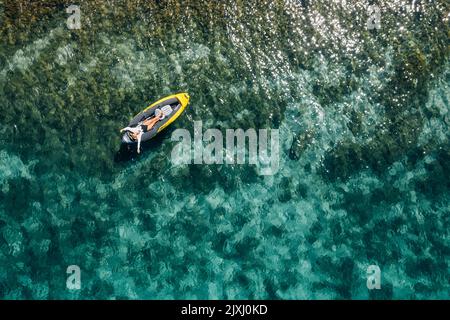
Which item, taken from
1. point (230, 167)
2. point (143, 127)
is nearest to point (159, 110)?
point (143, 127)

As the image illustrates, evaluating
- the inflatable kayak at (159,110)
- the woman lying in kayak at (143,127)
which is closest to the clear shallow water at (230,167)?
the inflatable kayak at (159,110)

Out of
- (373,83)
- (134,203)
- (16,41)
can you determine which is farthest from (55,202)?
(373,83)

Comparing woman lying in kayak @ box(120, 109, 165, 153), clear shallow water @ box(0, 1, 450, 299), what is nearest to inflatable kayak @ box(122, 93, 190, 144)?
woman lying in kayak @ box(120, 109, 165, 153)

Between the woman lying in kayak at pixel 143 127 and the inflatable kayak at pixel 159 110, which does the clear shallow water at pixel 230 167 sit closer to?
the inflatable kayak at pixel 159 110

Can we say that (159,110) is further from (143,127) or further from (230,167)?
(230,167)

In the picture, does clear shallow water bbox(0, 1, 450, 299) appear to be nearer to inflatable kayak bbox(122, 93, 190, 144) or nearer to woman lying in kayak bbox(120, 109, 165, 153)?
inflatable kayak bbox(122, 93, 190, 144)
